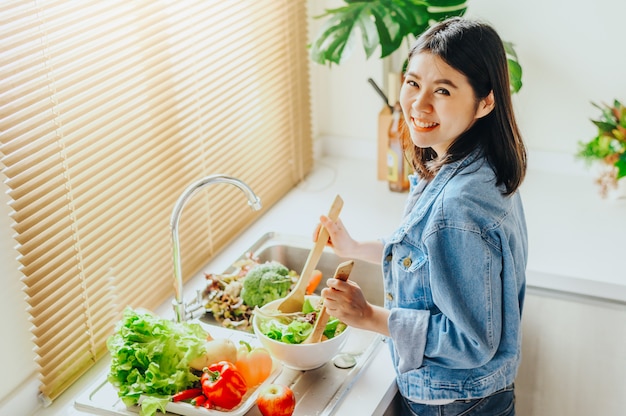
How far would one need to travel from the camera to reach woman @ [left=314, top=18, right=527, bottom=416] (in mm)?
1218

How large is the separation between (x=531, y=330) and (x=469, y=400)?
1.27 ft

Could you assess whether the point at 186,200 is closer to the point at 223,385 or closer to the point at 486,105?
the point at 223,385

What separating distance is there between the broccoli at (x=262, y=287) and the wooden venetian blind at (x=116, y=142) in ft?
0.66

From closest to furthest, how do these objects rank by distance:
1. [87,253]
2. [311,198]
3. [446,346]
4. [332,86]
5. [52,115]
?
[446,346], [52,115], [87,253], [311,198], [332,86]

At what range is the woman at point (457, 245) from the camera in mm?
1218

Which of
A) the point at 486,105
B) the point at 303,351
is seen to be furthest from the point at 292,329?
the point at 486,105

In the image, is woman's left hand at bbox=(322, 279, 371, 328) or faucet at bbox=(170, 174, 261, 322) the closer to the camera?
woman's left hand at bbox=(322, 279, 371, 328)

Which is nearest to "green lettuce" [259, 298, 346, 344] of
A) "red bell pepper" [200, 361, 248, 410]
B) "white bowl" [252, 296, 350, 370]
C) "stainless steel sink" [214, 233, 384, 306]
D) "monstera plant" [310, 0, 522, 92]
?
"white bowl" [252, 296, 350, 370]

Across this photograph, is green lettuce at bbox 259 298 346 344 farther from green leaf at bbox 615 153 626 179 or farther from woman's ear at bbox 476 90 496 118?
green leaf at bbox 615 153 626 179

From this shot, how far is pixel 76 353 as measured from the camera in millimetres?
1489

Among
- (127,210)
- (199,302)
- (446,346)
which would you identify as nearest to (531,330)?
(446,346)

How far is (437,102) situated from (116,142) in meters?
0.64

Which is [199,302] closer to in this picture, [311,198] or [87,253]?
[87,253]

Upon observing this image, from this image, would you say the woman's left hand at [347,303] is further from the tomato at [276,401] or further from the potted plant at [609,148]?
the potted plant at [609,148]
